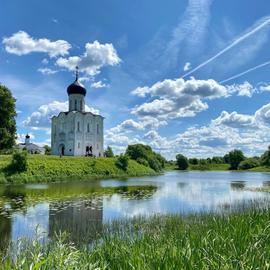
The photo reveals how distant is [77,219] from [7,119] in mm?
29321

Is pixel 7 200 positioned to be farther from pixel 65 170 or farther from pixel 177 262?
pixel 65 170

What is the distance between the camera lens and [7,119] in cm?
4234

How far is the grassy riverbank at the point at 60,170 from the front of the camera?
40.1m

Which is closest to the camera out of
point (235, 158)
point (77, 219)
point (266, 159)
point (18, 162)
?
point (77, 219)

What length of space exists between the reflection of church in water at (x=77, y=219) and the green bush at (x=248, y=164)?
113853 mm

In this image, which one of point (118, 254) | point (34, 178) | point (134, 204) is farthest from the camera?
point (34, 178)

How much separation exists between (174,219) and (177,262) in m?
9.05

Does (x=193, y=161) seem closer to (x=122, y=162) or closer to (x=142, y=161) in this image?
(x=142, y=161)

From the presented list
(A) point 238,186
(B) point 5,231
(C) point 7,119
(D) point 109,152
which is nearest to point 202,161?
(D) point 109,152

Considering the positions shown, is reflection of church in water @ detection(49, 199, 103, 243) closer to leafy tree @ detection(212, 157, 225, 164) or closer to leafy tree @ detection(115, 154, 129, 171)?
leafy tree @ detection(115, 154, 129, 171)

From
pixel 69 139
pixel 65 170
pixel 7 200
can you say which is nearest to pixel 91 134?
pixel 69 139

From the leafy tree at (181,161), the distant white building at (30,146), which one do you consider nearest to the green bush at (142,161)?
the distant white building at (30,146)

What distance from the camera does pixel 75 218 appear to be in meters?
16.4

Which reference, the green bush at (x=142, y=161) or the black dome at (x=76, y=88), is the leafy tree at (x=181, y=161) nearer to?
the green bush at (x=142, y=161)
